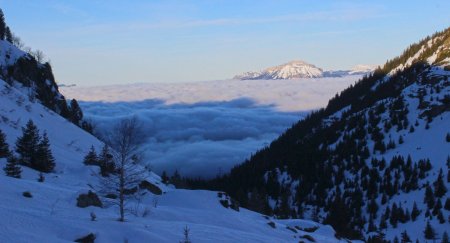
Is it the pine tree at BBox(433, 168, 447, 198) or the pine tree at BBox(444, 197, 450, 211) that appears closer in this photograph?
the pine tree at BBox(444, 197, 450, 211)

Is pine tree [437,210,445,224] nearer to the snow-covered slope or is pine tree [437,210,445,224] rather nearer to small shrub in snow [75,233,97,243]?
the snow-covered slope

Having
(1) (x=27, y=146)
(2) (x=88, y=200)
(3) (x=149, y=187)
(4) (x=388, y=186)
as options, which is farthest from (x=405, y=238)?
(2) (x=88, y=200)

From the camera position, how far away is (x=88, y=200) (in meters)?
31.3

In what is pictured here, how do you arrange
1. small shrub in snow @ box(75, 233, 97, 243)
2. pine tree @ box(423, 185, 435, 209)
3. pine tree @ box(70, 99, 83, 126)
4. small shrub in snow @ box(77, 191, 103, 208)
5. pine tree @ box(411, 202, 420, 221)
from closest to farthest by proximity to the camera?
1. small shrub in snow @ box(75, 233, 97, 243)
2. small shrub in snow @ box(77, 191, 103, 208)
3. pine tree @ box(70, 99, 83, 126)
4. pine tree @ box(411, 202, 420, 221)
5. pine tree @ box(423, 185, 435, 209)

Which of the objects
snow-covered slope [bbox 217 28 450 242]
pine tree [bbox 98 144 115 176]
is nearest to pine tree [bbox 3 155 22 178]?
pine tree [bbox 98 144 115 176]

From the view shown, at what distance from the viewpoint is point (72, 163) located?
60.6 m

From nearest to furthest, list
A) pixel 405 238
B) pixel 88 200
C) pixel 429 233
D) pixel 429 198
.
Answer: pixel 88 200 < pixel 405 238 < pixel 429 233 < pixel 429 198

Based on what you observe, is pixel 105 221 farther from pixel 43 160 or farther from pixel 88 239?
pixel 43 160

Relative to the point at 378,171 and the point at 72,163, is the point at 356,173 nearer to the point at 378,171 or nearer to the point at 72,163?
the point at 378,171

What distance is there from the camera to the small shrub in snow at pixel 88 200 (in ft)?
100

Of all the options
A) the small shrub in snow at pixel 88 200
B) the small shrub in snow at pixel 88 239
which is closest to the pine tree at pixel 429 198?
the small shrub in snow at pixel 88 200

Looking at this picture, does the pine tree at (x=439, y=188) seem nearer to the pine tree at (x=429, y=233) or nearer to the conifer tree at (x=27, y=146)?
the pine tree at (x=429, y=233)

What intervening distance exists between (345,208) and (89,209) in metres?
136

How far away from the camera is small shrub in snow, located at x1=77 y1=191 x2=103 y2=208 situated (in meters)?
30.6
